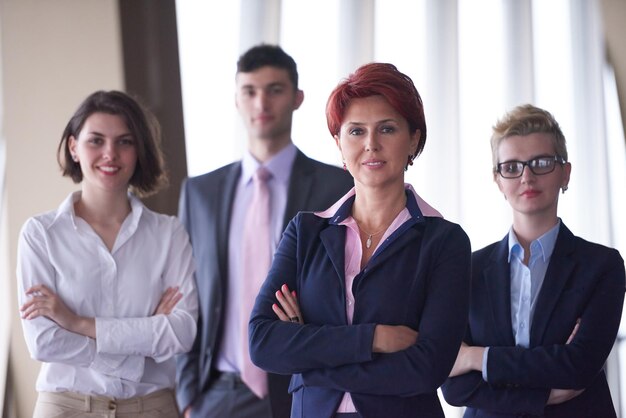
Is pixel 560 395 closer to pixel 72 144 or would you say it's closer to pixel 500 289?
pixel 500 289

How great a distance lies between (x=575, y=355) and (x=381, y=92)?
115 cm

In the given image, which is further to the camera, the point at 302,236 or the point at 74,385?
the point at 74,385

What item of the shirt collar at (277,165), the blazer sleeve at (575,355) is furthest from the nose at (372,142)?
the shirt collar at (277,165)

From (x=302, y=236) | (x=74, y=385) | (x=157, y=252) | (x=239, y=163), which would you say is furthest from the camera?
(x=239, y=163)

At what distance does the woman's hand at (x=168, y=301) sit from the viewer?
10.3ft

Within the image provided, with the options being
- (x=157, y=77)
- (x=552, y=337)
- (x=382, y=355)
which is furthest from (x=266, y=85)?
(x=382, y=355)

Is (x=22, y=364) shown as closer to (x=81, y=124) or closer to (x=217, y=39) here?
(x=81, y=124)

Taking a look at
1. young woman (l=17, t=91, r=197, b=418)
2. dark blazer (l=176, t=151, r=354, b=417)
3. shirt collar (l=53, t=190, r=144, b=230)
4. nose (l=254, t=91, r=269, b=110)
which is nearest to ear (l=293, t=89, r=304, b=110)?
nose (l=254, t=91, r=269, b=110)

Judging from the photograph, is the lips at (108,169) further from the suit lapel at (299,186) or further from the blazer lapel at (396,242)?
the blazer lapel at (396,242)

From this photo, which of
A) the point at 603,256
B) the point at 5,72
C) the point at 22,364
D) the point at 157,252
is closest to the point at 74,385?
the point at 157,252

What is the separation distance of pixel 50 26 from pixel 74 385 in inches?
95.4

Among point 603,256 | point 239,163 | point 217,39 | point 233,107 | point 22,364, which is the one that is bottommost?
point 22,364

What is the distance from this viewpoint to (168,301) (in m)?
3.16

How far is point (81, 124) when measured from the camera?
3287mm
